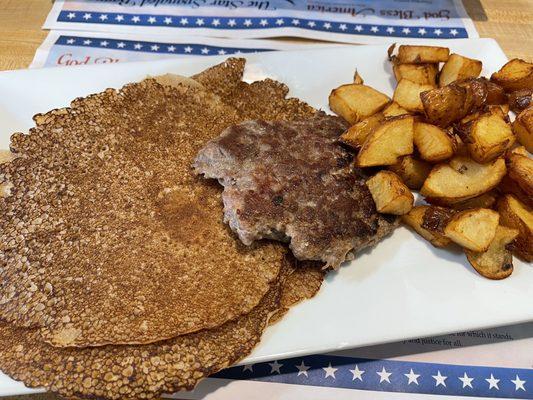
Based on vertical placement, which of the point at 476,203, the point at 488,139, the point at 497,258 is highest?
the point at 488,139

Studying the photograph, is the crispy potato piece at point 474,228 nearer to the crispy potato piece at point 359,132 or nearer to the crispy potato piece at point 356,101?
the crispy potato piece at point 359,132

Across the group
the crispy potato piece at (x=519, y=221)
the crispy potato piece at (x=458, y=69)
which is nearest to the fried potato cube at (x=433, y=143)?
the crispy potato piece at (x=519, y=221)

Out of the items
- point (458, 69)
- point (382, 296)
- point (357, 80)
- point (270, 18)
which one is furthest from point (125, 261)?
point (270, 18)

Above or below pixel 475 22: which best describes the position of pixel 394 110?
below

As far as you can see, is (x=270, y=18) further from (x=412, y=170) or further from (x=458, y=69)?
(x=412, y=170)

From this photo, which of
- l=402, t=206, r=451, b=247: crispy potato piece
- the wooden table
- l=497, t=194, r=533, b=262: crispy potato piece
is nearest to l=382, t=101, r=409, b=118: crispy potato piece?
l=402, t=206, r=451, b=247: crispy potato piece

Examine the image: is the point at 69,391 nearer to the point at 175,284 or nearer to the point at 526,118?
the point at 175,284

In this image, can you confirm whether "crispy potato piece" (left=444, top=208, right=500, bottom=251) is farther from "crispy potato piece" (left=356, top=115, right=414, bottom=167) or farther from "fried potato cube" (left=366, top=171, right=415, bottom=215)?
"crispy potato piece" (left=356, top=115, right=414, bottom=167)
